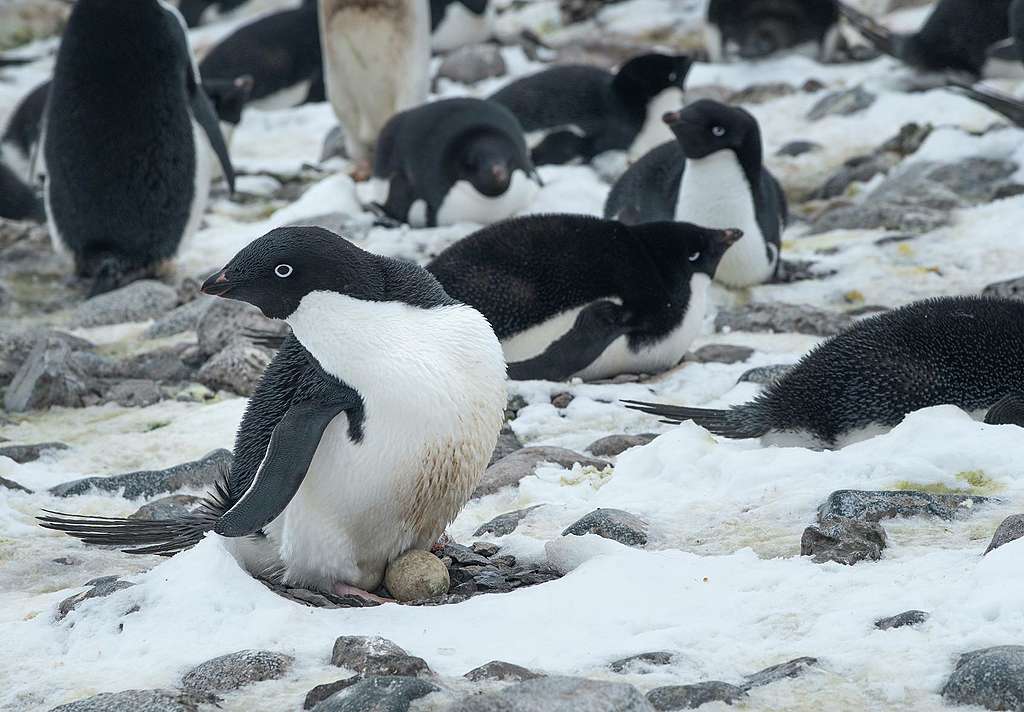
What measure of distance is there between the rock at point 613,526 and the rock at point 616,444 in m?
0.84

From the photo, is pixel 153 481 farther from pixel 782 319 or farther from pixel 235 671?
pixel 782 319

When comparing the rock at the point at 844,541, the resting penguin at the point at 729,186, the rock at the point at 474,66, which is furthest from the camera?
the rock at the point at 474,66

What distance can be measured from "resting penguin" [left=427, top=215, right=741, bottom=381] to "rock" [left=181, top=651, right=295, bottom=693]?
251 cm

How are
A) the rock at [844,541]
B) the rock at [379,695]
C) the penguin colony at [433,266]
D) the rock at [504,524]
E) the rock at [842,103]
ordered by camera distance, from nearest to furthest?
the rock at [379,695]
the rock at [844,541]
the penguin colony at [433,266]
the rock at [504,524]
the rock at [842,103]

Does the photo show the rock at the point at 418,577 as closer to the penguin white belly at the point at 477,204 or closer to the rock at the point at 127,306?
the rock at the point at 127,306

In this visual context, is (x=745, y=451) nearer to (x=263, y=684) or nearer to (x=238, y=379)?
(x=263, y=684)

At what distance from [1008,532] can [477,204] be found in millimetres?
5239

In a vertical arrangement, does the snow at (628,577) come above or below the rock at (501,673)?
below

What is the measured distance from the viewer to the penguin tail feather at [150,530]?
3.08 meters

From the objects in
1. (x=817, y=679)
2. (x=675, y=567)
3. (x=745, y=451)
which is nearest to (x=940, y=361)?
(x=745, y=451)

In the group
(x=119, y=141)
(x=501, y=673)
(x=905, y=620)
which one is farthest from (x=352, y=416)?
(x=119, y=141)

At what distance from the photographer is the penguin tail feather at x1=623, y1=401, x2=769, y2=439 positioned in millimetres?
3822

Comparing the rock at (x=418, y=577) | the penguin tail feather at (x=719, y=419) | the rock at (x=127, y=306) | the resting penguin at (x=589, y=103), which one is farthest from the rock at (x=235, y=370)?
the resting penguin at (x=589, y=103)

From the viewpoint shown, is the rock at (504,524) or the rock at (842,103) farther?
the rock at (842,103)
